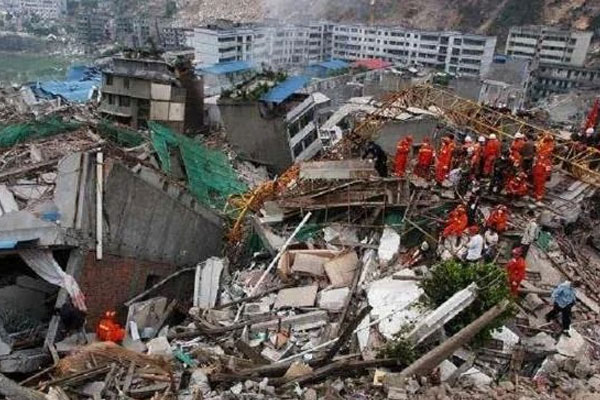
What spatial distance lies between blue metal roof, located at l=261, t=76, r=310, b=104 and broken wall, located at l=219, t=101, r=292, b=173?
701 millimetres

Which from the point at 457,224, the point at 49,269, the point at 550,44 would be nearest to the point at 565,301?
the point at 457,224

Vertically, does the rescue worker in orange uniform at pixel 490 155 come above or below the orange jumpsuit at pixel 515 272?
above

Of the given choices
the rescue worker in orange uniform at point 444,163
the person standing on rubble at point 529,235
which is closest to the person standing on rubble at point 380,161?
the rescue worker in orange uniform at point 444,163

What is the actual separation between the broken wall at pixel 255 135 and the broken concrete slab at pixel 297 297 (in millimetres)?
11525

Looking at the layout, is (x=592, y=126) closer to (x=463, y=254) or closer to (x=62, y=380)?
(x=463, y=254)

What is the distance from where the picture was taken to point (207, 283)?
41.6ft

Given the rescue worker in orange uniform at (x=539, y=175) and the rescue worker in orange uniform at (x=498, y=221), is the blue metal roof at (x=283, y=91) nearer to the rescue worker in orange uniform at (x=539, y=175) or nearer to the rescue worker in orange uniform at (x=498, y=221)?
the rescue worker in orange uniform at (x=539, y=175)

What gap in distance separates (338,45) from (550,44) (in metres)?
28.7

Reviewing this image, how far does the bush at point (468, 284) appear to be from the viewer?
893 cm

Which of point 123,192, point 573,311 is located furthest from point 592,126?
point 123,192

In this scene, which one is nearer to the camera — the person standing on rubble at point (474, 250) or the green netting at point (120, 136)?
the person standing on rubble at point (474, 250)

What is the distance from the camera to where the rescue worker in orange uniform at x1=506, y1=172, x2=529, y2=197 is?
13.9m

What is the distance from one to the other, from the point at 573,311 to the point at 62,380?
355 inches

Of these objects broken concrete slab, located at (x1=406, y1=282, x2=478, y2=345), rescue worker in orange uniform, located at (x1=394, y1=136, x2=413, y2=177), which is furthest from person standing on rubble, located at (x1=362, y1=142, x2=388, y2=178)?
broken concrete slab, located at (x1=406, y1=282, x2=478, y2=345)
